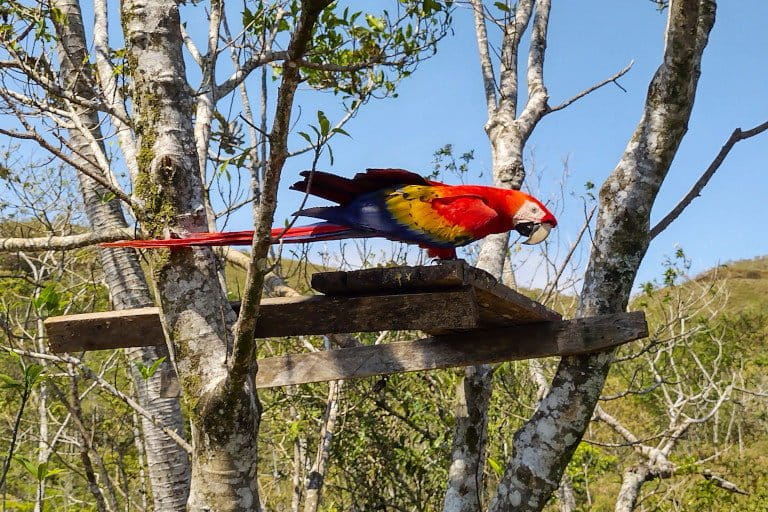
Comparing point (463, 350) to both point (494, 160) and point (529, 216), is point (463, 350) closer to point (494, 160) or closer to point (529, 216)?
point (529, 216)

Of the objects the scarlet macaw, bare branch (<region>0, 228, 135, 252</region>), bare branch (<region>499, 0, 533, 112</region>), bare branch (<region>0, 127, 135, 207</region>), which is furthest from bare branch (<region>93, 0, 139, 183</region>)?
bare branch (<region>499, 0, 533, 112</region>)

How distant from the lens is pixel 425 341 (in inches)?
92.7

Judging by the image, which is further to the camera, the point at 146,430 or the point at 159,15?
the point at 146,430

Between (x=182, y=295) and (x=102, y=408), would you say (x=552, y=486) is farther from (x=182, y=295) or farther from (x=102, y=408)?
(x=102, y=408)

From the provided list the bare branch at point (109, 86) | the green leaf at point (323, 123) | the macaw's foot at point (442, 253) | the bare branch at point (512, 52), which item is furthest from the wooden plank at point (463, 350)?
the bare branch at point (512, 52)

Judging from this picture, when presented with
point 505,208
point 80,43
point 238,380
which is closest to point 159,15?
point 238,380

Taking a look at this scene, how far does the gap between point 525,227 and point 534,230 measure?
36 millimetres

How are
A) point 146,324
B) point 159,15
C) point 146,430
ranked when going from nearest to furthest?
point 159,15
point 146,324
point 146,430

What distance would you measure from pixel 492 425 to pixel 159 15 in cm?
462

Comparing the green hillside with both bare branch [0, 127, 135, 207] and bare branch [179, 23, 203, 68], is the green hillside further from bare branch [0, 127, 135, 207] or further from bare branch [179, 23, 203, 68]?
bare branch [0, 127, 135, 207]

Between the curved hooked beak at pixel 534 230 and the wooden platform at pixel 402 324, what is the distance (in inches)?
12.1

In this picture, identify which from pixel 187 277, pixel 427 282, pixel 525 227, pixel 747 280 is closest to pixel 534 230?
pixel 525 227

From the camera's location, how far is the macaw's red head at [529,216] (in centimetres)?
236

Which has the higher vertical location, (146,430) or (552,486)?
(146,430)
